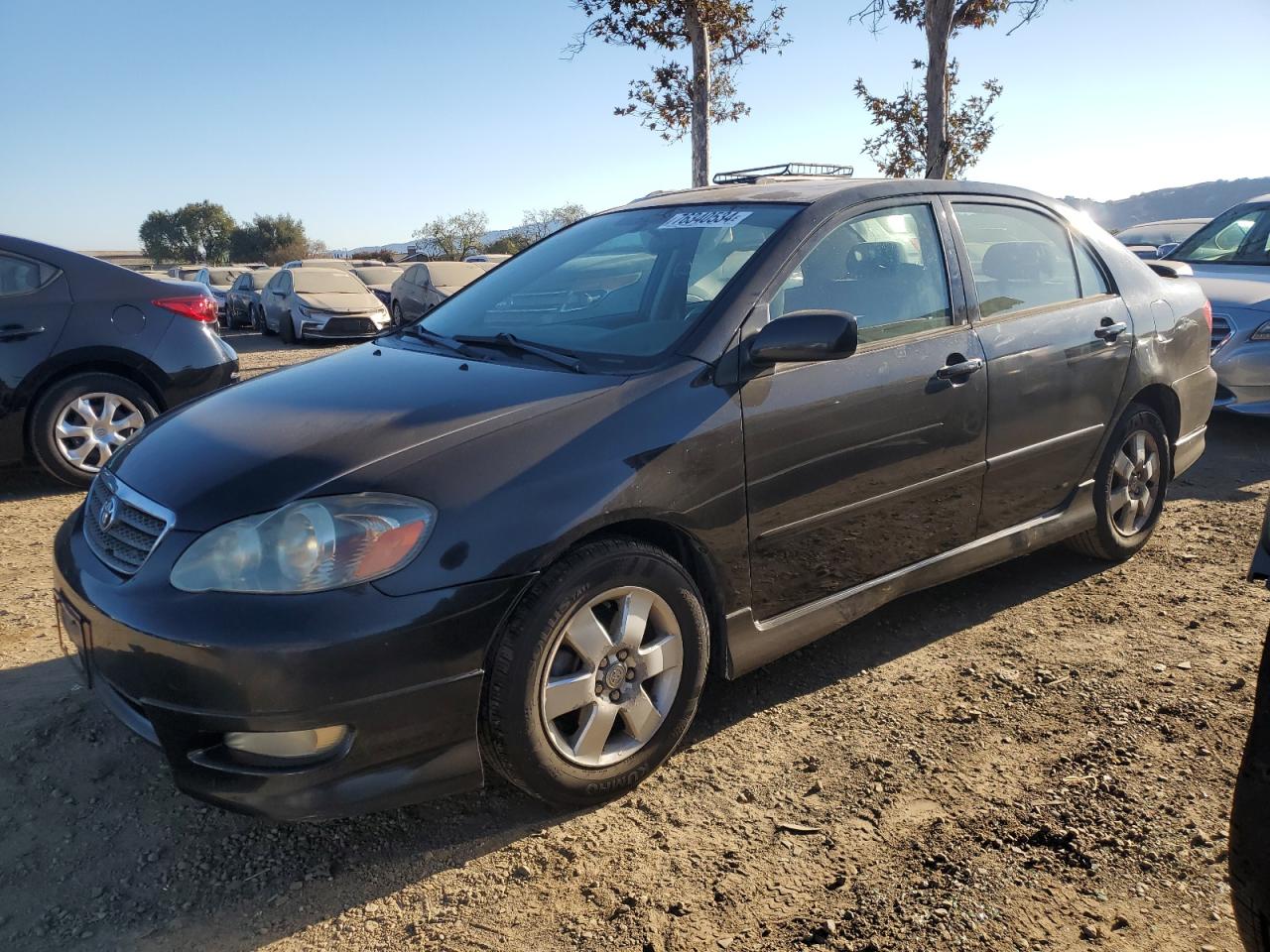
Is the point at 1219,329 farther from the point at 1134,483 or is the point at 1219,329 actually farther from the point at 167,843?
the point at 167,843

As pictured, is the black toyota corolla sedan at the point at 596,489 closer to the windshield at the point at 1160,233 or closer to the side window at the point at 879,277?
the side window at the point at 879,277

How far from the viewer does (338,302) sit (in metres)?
16.4

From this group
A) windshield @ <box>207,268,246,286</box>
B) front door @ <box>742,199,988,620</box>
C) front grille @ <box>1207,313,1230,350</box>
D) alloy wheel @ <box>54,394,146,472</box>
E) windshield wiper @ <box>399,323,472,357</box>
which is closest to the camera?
front door @ <box>742,199,988,620</box>

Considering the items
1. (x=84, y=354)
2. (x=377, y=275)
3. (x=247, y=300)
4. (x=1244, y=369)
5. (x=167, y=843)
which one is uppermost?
(x=377, y=275)

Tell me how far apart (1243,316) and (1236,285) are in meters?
0.57

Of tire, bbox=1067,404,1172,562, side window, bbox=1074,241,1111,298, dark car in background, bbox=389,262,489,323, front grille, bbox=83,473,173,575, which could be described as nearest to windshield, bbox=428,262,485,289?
dark car in background, bbox=389,262,489,323

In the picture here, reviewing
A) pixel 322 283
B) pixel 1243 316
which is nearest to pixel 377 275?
pixel 322 283

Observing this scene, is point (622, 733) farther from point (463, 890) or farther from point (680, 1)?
point (680, 1)

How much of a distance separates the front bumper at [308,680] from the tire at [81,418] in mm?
3936

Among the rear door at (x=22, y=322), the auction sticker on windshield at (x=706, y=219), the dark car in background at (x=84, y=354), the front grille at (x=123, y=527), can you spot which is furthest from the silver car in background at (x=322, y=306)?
the front grille at (x=123, y=527)

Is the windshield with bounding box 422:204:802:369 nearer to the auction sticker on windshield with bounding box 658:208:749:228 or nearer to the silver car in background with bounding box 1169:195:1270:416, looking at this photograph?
the auction sticker on windshield with bounding box 658:208:749:228

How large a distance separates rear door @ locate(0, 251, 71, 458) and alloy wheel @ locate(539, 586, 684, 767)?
463 cm

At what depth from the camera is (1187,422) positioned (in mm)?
4652

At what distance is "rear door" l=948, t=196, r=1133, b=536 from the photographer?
12.1ft
